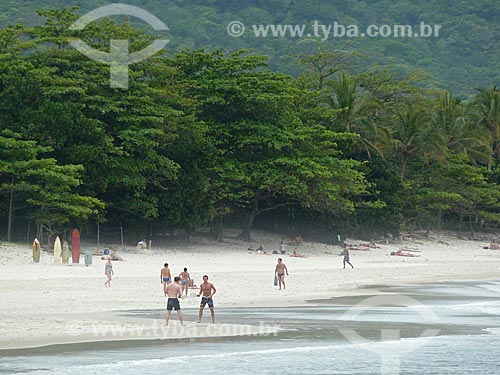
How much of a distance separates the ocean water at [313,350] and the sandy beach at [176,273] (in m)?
1.11

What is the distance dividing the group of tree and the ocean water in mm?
17415

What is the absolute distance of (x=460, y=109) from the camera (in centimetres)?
7494

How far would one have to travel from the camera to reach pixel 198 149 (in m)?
46.6

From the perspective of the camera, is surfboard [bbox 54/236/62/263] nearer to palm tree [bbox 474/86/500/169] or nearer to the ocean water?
the ocean water

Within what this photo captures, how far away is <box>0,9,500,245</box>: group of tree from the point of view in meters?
41.1

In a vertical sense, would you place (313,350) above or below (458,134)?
below

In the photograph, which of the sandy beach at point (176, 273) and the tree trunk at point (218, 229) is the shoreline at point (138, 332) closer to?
the sandy beach at point (176, 273)

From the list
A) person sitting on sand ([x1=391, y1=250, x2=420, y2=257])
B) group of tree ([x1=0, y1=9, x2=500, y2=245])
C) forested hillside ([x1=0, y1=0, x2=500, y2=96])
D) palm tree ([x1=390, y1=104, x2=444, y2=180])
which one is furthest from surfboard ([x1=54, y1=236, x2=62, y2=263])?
forested hillside ([x1=0, y1=0, x2=500, y2=96])

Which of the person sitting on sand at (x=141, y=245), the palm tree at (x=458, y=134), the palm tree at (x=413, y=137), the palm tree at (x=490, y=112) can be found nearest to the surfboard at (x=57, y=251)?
the person sitting on sand at (x=141, y=245)

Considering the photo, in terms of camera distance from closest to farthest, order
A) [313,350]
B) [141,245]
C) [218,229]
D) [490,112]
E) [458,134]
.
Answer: [313,350] < [141,245] < [218,229] < [458,134] < [490,112]

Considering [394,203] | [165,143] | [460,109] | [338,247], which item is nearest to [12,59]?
[165,143]

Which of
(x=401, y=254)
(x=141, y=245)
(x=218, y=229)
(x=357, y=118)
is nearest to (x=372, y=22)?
(x=357, y=118)

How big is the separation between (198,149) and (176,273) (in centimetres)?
1157

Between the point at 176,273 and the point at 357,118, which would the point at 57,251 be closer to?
the point at 176,273
